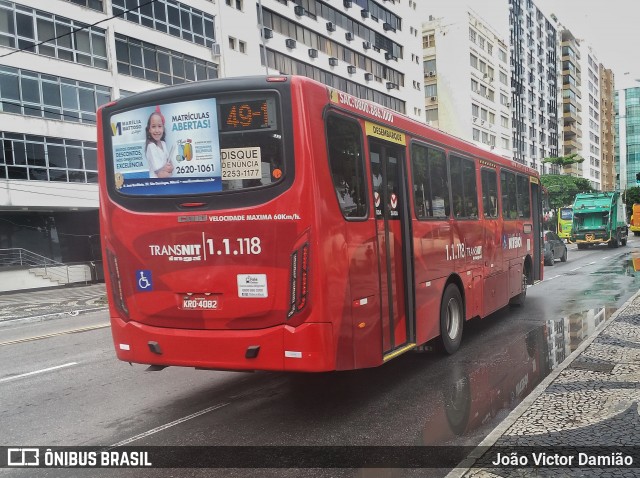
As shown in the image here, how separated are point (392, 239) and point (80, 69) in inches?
1042

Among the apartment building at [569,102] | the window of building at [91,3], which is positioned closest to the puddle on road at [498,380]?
the window of building at [91,3]

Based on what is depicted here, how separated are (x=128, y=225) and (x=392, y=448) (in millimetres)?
3362

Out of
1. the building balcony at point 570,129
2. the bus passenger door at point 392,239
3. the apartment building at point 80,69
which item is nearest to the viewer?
the bus passenger door at point 392,239

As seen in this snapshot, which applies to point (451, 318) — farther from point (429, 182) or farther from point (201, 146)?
point (201, 146)

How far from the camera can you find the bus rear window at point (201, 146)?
514cm

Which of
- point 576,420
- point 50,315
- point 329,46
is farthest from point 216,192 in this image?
point 329,46

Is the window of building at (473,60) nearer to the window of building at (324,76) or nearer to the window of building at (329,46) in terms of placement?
the window of building at (329,46)

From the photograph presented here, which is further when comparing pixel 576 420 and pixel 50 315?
pixel 50 315

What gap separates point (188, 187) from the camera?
5387mm

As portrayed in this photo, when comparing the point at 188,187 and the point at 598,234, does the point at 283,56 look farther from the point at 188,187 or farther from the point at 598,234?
the point at 188,187

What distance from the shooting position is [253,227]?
5121 mm

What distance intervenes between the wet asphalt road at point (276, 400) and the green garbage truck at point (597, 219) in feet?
92.5

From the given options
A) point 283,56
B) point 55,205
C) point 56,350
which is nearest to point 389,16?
point 283,56

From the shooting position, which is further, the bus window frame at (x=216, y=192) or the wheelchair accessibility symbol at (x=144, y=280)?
the wheelchair accessibility symbol at (x=144, y=280)
